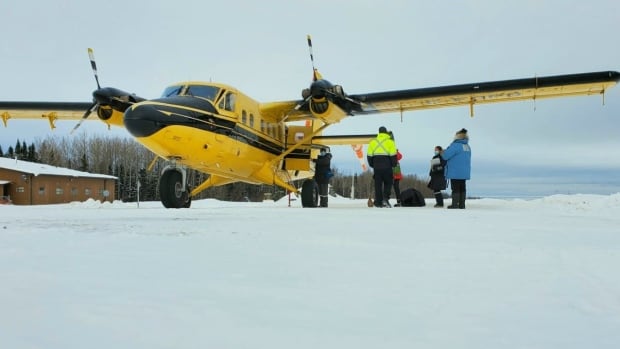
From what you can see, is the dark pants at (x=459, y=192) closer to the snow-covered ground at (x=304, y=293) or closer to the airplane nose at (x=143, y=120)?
the snow-covered ground at (x=304, y=293)

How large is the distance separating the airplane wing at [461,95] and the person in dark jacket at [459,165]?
2565mm

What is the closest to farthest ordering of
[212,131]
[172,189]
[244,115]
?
1. [172,189]
2. [212,131]
3. [244,115]

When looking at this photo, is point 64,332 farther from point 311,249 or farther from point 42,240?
point 42,240

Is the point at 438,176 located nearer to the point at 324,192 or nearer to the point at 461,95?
the point at 461,95

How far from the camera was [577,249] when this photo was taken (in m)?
3.36

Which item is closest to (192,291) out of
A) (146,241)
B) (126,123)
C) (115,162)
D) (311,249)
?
(311,249)

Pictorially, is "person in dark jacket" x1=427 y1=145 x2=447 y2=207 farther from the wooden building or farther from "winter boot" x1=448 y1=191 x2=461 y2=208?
the wooden building

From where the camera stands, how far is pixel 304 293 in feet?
6.86

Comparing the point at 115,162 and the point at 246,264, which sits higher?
the point at 115,162

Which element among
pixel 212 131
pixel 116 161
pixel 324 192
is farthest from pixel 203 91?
pixel 116 161

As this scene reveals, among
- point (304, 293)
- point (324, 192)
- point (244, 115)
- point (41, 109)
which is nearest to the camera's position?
point (304, 293)

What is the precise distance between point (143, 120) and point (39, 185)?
33.4m

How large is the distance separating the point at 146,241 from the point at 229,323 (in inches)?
82.3

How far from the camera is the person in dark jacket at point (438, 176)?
36.4ft
